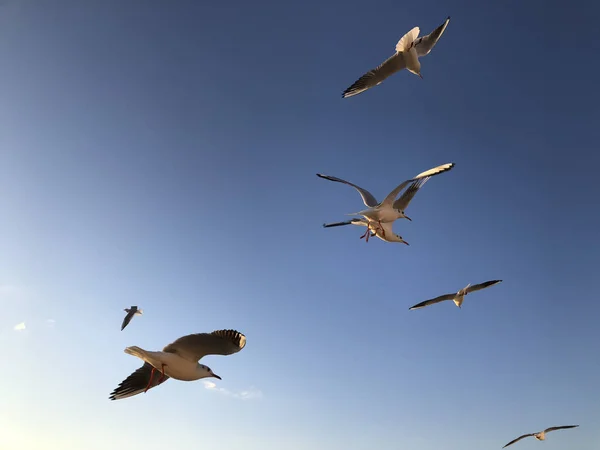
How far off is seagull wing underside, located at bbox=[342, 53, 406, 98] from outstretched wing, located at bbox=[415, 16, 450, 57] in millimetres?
438

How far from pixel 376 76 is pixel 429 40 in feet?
4.27

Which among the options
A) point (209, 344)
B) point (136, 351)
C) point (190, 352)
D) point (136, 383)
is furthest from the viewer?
point (136, 383)

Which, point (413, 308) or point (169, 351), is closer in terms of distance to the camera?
point (169, 351)

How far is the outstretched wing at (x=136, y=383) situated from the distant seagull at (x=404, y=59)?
684 cm

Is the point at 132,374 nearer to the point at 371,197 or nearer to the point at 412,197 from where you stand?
the point at 371,197

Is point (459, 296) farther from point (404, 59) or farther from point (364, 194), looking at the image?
point (404, 59)

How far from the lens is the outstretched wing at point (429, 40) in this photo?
9.86 m

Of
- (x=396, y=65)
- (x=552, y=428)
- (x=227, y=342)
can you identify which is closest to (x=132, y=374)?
(x=227, y=342)

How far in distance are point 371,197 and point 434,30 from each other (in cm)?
383

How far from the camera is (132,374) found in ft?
21.3

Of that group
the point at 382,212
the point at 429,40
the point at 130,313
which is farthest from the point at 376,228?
the point at 130,313

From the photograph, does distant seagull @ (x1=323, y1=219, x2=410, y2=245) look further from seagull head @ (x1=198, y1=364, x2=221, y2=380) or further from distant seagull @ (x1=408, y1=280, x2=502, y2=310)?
seagull head @ (x1=198, y1=364, x2=221, y2=380)

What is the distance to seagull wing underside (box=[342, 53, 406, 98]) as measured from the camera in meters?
10.1

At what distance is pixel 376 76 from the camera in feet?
33.8
